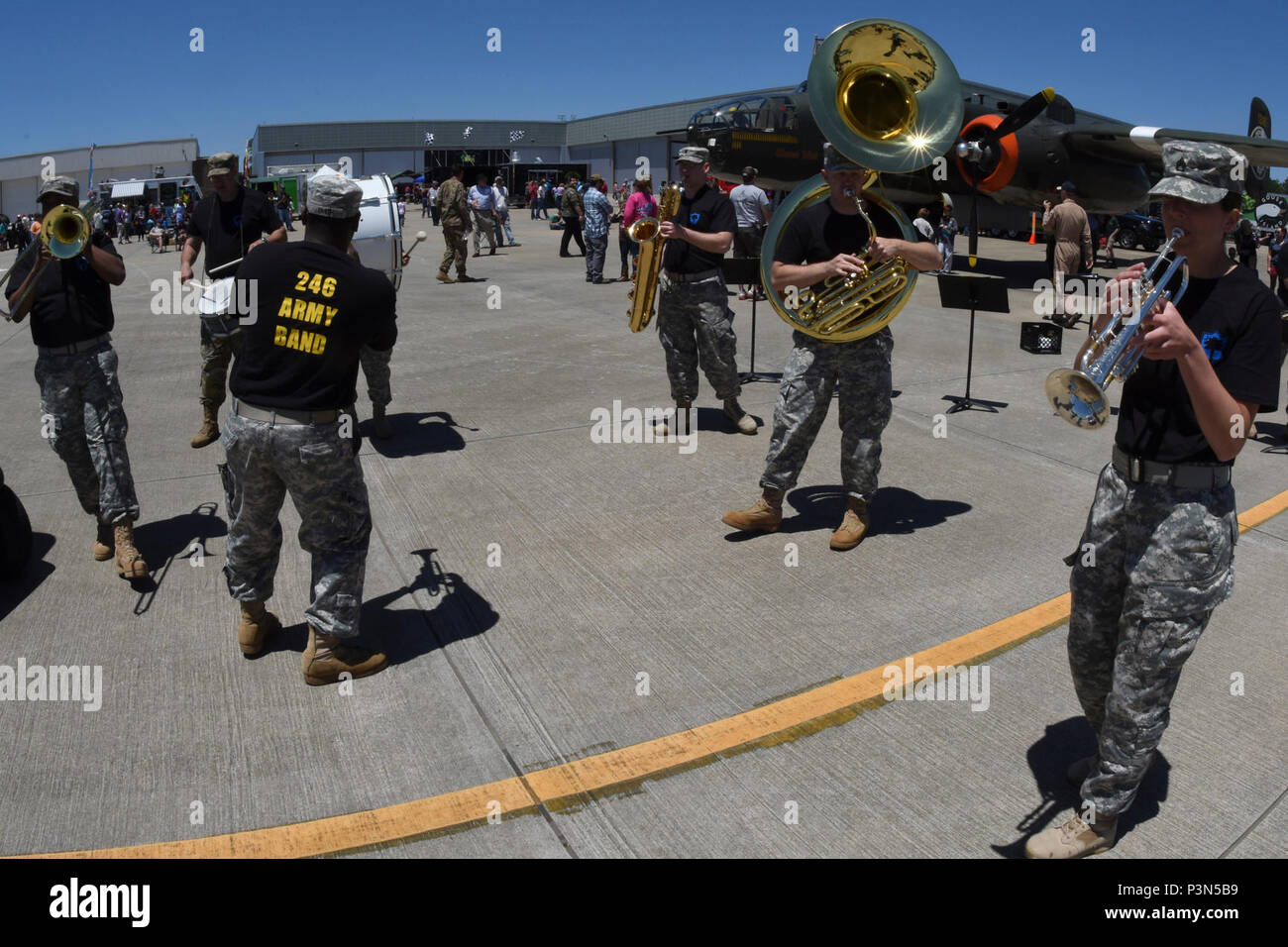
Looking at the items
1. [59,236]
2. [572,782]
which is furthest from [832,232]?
[59,236]

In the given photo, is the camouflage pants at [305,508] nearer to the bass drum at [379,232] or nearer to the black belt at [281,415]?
the black belt at [281,415]

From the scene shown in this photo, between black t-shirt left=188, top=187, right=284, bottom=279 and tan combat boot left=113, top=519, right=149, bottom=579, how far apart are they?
2.34m

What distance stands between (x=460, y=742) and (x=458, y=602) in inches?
48.3

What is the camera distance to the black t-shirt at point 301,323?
11.9 feet

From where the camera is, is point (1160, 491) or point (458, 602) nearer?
point (1160, 491)

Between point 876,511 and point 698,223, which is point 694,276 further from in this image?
point 876,511

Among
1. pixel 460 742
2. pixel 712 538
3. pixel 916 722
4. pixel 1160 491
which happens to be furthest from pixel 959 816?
pixel 712 538

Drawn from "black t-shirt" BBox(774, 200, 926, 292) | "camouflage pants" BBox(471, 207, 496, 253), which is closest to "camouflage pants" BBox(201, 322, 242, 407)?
"black t-shirt" BBox(774, 200, 926, 292)

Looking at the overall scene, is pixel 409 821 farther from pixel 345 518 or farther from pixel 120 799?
pixel 345 518

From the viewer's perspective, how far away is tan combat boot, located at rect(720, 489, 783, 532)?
17.9 feet

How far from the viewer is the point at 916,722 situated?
3.63 m

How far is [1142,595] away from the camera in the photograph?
2742 millimetres

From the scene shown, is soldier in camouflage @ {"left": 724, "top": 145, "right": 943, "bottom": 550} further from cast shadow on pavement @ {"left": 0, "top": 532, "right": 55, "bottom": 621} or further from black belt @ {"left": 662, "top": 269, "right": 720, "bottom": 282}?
cast shadow on pavement @ {"left": 0, "top": 532, "right": 55, "bottom": 621}

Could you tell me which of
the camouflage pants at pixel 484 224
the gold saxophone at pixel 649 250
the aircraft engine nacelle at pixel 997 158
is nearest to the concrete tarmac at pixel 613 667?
the gold saxophone at pixel 649 250
